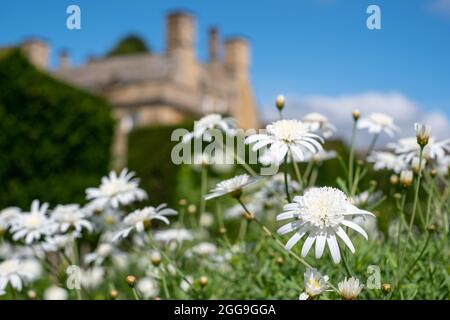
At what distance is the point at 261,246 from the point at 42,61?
26.0 metres

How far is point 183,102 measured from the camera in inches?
952

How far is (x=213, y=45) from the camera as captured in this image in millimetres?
26578

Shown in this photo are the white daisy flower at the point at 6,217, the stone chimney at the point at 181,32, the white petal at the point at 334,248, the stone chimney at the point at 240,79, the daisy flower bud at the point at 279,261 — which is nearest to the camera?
the white petal at the point at 334,248

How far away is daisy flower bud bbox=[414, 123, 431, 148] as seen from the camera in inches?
Answer: 68.2

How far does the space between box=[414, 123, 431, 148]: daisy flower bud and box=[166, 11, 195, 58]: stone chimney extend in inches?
847

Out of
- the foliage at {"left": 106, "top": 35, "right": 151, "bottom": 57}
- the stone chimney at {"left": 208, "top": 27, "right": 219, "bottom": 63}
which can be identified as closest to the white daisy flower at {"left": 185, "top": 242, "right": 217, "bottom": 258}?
the stone chimney at {"left": 208, "top": 27, "right": 219, "bottom": 63}

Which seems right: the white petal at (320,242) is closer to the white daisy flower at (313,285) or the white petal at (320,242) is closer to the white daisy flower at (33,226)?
the white daisy flower at (313,285)

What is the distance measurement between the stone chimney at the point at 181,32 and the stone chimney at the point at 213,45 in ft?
9.41

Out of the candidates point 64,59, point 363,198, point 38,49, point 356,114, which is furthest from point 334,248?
point 64,59

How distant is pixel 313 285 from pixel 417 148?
88 cm

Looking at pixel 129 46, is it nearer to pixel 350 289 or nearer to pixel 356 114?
pixel 356 114

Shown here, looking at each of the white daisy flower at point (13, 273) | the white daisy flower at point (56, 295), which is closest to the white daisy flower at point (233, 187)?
the white daisy flower at point (13, 273)

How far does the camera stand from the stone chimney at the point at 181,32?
2297 centimetres
